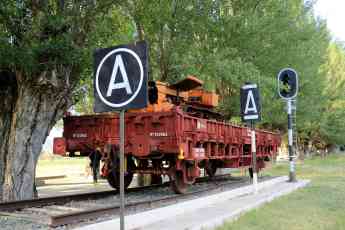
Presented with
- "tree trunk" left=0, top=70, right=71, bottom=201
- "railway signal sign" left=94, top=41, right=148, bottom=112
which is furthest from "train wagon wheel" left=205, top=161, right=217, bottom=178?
"railway signal sign" left=94, top=41, right=148, bottom=112

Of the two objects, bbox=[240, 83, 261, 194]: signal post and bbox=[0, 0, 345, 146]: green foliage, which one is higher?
bbox=[0, 0, 345, 146]: green foliage

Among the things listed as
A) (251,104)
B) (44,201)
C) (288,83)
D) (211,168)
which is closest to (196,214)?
(44,201)

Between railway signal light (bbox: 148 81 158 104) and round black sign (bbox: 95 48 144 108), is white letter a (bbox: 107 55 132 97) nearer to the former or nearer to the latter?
round black sign (bbox: 95 48 144 108)

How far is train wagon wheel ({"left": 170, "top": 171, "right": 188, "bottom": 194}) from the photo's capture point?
1170 centimetres

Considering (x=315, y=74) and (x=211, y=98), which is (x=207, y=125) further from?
(x=315, y=74)

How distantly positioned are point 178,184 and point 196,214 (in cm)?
357

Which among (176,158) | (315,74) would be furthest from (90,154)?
(315,74)

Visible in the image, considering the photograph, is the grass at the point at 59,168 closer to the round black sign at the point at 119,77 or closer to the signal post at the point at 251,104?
the signal post at the point at 251,104

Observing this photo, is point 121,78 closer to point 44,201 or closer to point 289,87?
point 44,201

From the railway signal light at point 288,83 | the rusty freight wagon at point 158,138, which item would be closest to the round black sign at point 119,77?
the rusty freight wagon at point 158,138

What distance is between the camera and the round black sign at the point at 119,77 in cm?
473

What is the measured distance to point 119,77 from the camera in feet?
15.8

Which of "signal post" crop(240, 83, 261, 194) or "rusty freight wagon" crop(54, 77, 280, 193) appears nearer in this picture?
"rusty freight wagon" crop(54, 77, 280, 193)

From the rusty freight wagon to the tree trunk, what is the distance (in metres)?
1.03
